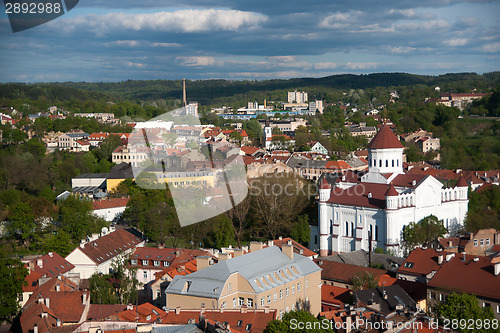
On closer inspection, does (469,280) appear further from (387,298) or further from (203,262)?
(203,262)

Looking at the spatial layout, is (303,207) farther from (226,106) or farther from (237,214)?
(226,106)

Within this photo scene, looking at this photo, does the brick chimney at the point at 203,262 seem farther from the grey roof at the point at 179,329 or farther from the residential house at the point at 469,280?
the residential house at the point at 469,280

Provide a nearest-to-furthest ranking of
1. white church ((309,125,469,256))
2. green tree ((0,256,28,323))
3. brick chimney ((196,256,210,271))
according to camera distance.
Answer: brick chimney ((196,256,210,271))
green tree ((0,256,28,323))
white church ((309,125,469,256))

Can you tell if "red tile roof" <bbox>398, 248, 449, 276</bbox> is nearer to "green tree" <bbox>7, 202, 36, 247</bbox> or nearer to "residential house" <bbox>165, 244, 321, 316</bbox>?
"residential house" <bbox>165, 244, 321, 316</bbox>

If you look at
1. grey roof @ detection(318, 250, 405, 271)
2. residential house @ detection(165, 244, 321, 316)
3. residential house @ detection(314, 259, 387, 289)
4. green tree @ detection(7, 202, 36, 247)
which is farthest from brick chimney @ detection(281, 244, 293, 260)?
green tree @ detection(7, 202, 36, 247)

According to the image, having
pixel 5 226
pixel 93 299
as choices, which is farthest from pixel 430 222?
pixel 5 226

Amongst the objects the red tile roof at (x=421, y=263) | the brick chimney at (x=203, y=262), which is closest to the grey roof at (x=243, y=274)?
the brick chimney at (x=203, y=262)

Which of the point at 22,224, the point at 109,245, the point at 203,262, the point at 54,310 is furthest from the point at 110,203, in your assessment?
the point at 54,310
